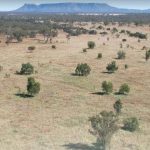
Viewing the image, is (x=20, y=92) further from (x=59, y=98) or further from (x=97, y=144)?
(x=97, y=144)

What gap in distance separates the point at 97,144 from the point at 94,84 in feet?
Answer: 82.9

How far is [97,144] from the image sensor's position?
33.5m

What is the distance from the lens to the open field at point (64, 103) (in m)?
34.3

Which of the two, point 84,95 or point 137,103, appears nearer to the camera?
point 137,103

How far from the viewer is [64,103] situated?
47.1 m

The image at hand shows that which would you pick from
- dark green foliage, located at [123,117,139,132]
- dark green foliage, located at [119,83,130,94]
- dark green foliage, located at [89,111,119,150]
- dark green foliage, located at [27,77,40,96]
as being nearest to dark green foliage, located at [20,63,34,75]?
dark green foliage, located at [27,77,40,96]

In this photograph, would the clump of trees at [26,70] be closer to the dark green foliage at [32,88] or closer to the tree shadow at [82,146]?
the dark green foliage at [32,88]

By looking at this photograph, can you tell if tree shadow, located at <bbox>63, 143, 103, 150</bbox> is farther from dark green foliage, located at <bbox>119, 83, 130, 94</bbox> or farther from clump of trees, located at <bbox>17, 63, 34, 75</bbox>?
clump of trees, located at <bbox>17, 63, 34, 75</bbox>

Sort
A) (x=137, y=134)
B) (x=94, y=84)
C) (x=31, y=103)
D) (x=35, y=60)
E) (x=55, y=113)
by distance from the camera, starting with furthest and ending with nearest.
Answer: (x=35, y=60) < (x=94, y=84) < (x=31, y=103) < (x=55, y=113) < (x=137, y=134)

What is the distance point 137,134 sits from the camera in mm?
36750

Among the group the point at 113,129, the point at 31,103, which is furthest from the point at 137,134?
Result: the point at 31,103

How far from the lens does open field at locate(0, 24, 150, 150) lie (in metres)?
34.3

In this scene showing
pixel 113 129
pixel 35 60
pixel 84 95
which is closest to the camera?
pixel 113 129

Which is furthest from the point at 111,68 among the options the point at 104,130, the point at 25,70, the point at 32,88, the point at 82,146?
the point at 104,130
